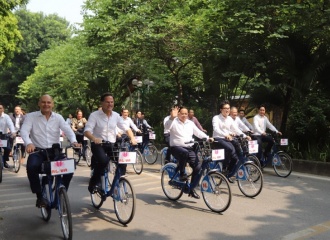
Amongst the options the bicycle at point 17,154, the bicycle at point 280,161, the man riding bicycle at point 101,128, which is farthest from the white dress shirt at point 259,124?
the bicycle at point 17,154

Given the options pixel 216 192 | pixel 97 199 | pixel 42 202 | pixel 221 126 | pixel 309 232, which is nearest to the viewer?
pixel 309 232

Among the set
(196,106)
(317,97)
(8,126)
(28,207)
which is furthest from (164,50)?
(28,207)

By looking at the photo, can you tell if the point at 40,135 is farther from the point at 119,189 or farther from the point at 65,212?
the point at 119,189

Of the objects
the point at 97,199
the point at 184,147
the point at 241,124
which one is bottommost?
the point at 97,199

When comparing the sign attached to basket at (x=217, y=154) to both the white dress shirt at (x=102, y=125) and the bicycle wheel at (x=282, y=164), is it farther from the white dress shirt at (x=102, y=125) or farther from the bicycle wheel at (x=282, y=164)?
the bicycle wheel at (x=282, y=164)

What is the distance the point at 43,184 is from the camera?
17.6 ft

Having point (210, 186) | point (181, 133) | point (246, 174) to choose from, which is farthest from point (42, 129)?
point (246, 174)

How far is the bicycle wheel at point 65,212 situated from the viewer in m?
4.52

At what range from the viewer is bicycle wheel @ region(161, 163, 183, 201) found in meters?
6.68

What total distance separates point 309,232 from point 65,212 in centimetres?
326

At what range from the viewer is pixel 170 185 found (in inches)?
266

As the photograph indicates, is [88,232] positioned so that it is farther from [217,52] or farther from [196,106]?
[196,106]

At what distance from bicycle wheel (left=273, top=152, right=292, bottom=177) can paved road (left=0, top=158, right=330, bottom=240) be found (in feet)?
4.23

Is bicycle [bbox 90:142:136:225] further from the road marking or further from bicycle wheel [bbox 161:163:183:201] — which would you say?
the road marking
